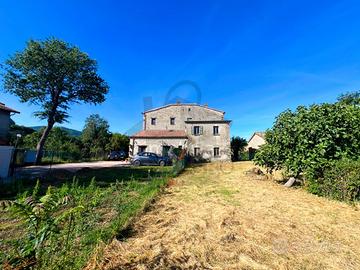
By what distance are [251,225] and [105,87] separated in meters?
25.9

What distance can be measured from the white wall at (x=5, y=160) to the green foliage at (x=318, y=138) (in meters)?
14.9

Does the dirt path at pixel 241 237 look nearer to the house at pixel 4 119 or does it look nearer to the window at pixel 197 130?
the house at pixel 4 119

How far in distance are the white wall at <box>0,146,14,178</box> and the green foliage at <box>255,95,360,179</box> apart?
14852mm

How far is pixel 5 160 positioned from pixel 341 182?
1638cm

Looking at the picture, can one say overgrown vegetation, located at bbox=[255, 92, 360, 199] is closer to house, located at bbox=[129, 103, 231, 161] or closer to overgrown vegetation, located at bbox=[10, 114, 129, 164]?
house, located at bbox=[129, 103, 231, 161]

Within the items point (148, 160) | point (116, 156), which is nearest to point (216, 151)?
point (148, 160)

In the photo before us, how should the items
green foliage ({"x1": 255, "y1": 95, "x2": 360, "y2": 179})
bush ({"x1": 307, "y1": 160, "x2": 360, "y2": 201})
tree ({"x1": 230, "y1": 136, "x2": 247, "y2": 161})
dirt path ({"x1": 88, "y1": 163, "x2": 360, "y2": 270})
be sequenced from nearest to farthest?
dirt path ({"x1": 88, "y1": 163, "x2": 360, "y2": 270}), bush ({"x1": 307, "y1": 160, "x2": 360, "y2": 201}), green foliage ({"x1": 255, "y1": 95, "x2": 360, "y2": 179}), tree ({"x1": 230, "y1": 136, "x2": 247, "y2": 161})

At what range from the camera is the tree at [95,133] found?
45531mm

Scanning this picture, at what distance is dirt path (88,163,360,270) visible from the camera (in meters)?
3.58

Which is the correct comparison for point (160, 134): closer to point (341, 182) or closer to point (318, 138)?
point (318, 138)

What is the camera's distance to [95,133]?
50031 mm

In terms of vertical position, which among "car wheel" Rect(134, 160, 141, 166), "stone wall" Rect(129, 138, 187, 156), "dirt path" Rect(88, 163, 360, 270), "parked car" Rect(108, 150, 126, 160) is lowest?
"dirt path" Rect(88, 163, 360, 270)

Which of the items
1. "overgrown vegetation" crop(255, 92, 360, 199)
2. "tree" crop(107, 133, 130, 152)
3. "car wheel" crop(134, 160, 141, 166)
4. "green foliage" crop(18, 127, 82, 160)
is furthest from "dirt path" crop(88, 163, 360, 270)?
"tree" crop(107, 133, 130, 152)

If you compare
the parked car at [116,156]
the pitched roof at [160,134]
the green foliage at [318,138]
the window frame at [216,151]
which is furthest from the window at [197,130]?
the green foliage at [318,138]
